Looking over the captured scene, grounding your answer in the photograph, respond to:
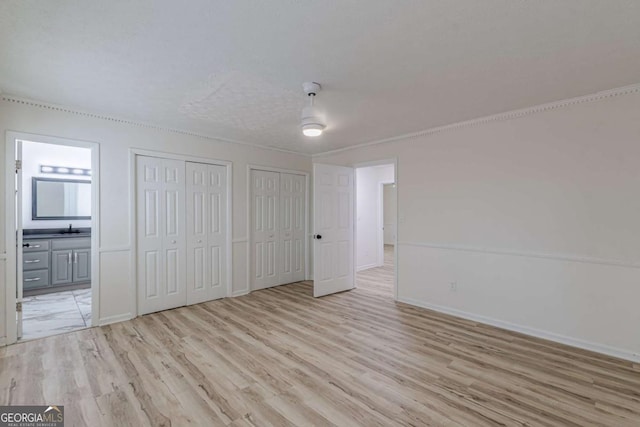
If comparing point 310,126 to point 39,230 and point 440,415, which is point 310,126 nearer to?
point 440,415

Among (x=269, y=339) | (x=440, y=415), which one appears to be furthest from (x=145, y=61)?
(x=440, y=415)

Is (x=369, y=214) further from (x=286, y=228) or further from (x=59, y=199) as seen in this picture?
(x=59, y=199)

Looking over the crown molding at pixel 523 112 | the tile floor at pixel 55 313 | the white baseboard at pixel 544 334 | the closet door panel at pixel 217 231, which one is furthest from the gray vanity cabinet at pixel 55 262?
the white baseboard at pixel 544 334

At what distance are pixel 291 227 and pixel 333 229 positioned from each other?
40.5 inches

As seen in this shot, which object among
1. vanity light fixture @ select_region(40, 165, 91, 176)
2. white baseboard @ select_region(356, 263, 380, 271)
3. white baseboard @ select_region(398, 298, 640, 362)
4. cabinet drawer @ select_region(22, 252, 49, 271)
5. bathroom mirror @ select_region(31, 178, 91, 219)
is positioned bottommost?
white baseboard @ select_region(398, 298, 640, 362)

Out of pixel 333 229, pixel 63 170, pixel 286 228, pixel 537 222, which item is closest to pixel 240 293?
pixel 286 228

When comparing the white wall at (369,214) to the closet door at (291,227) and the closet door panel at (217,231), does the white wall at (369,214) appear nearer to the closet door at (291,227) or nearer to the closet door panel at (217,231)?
the closet door at (291,227)

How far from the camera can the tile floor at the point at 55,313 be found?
3.29 metres

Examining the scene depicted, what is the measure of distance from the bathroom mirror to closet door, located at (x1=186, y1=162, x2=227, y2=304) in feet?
9.28

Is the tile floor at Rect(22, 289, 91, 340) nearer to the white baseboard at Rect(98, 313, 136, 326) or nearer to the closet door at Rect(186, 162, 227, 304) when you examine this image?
the white baseboard at Rect(98, 313, 136, 326)

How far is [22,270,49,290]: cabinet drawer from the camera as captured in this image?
179 inches

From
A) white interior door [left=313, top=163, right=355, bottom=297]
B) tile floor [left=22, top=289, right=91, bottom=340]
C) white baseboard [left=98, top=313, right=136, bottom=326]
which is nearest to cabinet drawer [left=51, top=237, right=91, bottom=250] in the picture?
tile floor [left=22, top=289, right=91, bottom=340]

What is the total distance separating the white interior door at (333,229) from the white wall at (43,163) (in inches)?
161

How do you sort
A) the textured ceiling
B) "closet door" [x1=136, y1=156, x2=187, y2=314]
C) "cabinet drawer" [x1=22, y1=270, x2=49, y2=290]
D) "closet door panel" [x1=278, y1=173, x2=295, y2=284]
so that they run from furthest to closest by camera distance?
"closet door panel" [x1=278, y1=173, x2=295, y2=284]
"cabinet drawer" [x1=22, y1=270, x2=49, y2=290]
"closet door" [x1=136, y1=156, x2=187, y2=314]
the textured ceiling
